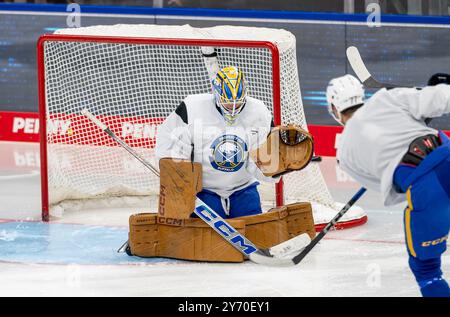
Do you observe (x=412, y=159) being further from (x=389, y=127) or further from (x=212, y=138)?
(x=212, y=138)

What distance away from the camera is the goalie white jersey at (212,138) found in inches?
229

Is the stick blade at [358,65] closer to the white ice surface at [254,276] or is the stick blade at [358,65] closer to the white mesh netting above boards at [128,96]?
the white ice surface at [254,276]

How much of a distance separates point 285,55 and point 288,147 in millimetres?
1052

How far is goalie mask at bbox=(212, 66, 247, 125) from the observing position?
5711 mm

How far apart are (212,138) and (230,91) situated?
24 centimetres

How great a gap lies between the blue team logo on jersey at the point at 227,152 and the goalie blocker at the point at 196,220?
0.25ft

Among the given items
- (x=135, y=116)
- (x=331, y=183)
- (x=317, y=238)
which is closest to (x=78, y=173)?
(x=135, y=116)

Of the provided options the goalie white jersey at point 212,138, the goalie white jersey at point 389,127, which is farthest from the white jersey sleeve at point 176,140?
the goalie white jersey at point 389,127

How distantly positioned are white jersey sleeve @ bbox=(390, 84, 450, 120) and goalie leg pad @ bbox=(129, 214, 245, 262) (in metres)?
1.33

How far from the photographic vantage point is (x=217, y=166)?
583cm

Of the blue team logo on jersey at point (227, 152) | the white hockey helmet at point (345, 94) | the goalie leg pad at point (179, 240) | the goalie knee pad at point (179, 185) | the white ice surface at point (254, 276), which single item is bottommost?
the white ice surface at point (254, 276)

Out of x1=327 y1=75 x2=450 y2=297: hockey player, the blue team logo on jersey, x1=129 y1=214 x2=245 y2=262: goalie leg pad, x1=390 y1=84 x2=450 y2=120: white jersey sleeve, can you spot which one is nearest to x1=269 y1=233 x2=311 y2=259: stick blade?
x1=129 y1=214 x2=245 y2=262: goalie leg pad

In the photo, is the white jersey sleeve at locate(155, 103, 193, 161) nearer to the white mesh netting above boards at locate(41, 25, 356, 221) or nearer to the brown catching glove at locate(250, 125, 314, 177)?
the brown catching glove at locate(250, 125, 314, 177)

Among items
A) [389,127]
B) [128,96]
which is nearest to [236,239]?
[389,127]
